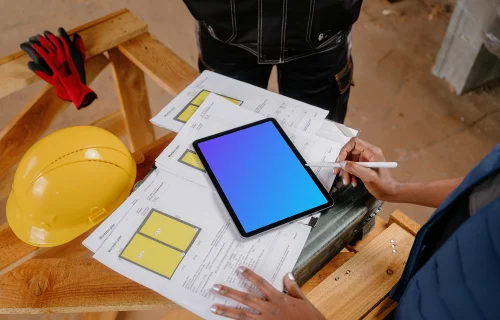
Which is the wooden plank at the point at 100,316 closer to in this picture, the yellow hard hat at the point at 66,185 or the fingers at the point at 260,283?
the yellow hard hat at the point at 66,185

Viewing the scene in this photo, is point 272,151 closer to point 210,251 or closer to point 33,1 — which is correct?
point 210,251

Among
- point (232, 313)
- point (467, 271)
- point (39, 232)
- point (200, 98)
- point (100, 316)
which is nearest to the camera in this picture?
point (467, 271)

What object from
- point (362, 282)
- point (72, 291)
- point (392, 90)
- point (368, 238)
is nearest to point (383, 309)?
point (362, 282)

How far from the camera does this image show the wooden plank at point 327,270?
2.83 ft

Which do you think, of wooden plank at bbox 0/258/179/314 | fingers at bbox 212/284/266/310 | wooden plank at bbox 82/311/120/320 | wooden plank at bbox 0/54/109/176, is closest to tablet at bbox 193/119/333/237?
fingers at bbox 212/284/266/310

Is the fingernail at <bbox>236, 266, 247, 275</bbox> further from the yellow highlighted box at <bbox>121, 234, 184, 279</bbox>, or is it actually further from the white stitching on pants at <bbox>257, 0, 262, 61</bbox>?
the white stitching on pants at <bbox>257, 0, 262, 61</bbox>

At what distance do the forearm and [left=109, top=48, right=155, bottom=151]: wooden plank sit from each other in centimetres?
93

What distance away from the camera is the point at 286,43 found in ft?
3.64

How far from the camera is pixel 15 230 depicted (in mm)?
803

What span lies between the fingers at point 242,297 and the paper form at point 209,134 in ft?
0.68

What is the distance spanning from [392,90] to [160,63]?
147 centimetres

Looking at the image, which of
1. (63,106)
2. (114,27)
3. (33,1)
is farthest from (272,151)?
(33,1)

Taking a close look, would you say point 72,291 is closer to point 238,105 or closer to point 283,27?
point 238,105

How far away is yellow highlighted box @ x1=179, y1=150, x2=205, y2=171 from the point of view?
845mm
